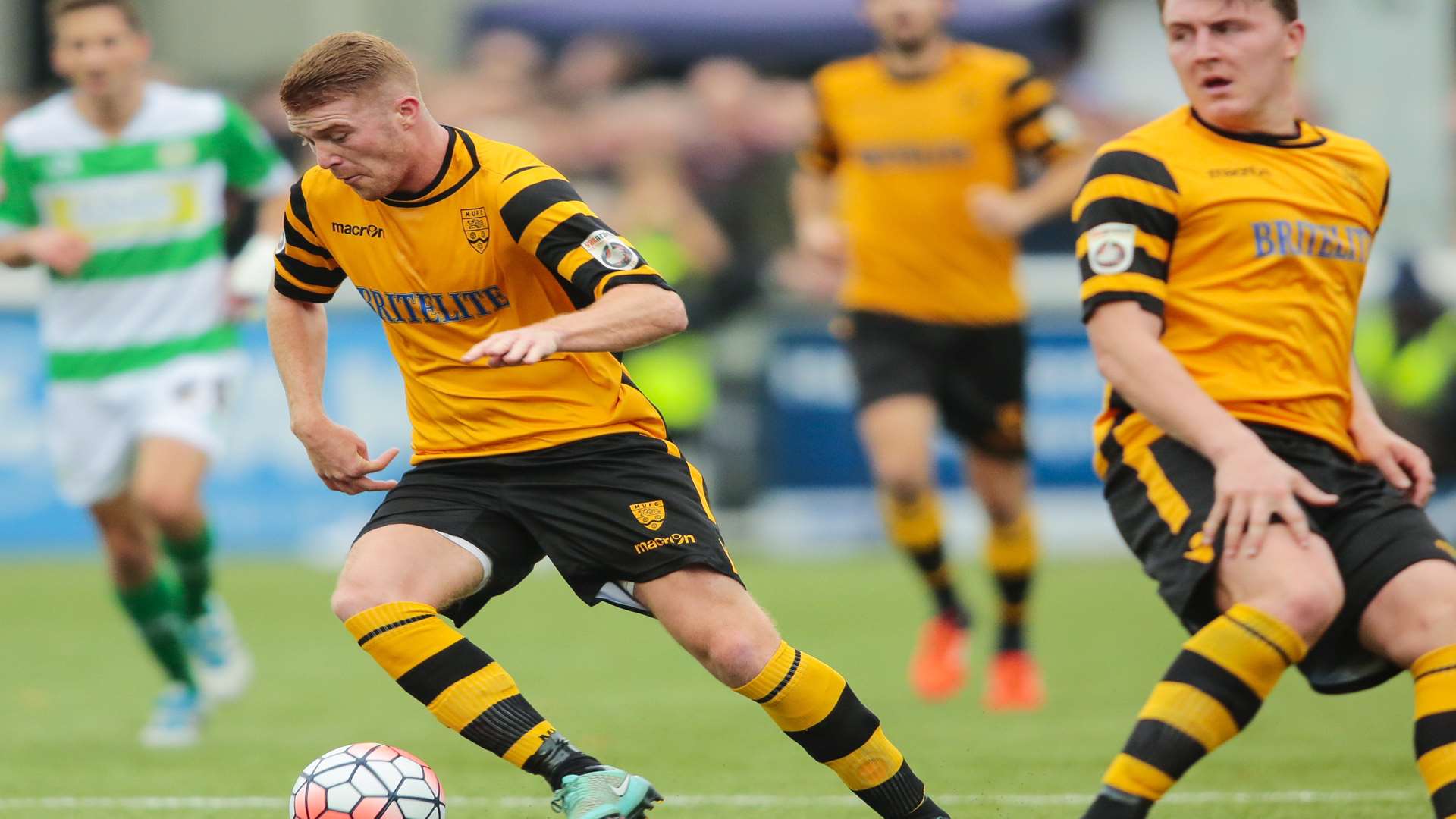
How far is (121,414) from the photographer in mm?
7836

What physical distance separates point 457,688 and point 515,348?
92cm

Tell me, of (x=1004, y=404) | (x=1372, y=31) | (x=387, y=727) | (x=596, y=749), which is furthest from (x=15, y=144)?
(x=1372, y=31)

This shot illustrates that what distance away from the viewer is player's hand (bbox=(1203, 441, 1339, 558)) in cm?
430

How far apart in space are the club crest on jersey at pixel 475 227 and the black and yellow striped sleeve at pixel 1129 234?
138 centimetres

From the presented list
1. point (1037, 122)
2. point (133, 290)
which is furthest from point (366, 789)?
point (1037, 122)

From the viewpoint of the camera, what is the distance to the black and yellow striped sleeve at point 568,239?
4.64 meters

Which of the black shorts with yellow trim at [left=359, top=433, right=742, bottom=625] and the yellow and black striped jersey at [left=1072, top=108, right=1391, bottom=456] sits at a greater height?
the yellow and black striped jersey at [left=1072, top=108, right=1391, bottom=456]

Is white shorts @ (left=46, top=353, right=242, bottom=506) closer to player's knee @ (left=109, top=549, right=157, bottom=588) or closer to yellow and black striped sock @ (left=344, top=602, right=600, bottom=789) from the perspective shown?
player's knee @ (left=109, top=549, right=157, bottom=588)

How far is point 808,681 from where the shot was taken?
4.78m

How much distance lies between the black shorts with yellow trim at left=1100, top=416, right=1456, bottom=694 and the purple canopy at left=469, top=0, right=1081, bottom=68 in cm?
1192

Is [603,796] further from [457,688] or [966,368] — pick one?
[966,368]

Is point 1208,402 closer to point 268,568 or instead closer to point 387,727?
point 387,727

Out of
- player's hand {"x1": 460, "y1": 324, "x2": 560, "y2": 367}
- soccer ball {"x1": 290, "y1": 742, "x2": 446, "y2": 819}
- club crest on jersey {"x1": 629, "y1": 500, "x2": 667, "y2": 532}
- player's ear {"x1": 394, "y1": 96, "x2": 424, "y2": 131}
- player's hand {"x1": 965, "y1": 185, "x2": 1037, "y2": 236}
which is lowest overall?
player's hand {"x1": 965, "y1": 185, "x2": 1037, "y2": 236}

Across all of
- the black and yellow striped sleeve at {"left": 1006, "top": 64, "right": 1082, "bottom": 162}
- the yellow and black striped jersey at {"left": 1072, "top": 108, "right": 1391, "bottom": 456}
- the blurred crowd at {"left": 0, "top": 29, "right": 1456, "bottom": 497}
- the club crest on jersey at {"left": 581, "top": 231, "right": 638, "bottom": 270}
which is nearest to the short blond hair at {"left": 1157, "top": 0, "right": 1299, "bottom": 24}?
the yellow and black striped jersey at {"left": 1072, "top": 108, "right": 1391, "bottom": 456}
